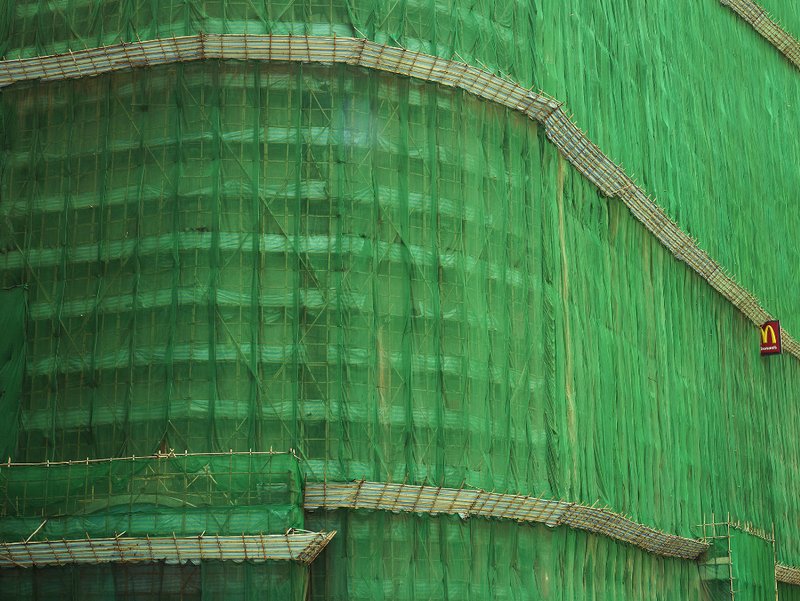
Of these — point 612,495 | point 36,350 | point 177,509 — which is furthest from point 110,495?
point 612,495

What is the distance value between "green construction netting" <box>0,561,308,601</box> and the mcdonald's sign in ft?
119

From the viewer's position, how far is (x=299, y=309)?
44.2 metres

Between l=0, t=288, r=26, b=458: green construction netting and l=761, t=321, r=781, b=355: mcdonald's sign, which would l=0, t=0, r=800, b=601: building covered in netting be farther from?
l=761, t=321, r=781, b=355: mcdonald's sign

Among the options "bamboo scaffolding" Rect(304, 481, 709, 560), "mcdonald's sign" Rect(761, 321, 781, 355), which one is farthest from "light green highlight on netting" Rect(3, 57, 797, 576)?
"mcdonald's sign" Rect(761, 321, 781, 355)

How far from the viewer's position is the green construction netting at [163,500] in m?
40.8

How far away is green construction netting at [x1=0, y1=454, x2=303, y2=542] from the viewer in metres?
40.8

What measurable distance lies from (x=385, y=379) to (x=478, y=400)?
10.8ft

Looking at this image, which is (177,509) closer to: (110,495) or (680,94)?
(110,495)

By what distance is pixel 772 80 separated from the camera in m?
80.2

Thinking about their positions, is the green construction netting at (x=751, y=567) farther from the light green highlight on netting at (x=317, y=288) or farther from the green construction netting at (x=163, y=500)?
the green construction netting at (x=163, y=500)

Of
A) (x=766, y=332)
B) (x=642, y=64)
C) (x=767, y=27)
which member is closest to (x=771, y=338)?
(x=766, y=332)

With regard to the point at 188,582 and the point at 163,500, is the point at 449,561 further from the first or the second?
the point at 163,500

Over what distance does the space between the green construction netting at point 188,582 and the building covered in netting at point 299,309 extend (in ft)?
0.25

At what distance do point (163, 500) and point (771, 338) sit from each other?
39114 mm
